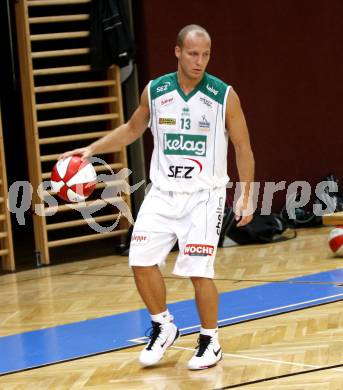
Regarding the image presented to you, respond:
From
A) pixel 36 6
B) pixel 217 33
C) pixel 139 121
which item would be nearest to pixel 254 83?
pixel 217 33

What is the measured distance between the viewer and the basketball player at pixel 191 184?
4.79m

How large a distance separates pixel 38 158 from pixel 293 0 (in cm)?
356

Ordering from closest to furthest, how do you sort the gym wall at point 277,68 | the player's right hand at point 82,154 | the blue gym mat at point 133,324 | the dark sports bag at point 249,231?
the player's right hand at point 82,154, the blue gym mat at point 133,324, the dark sports bag at point 249,231, the gym wall at point 277,68

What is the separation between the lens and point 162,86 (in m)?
4.91

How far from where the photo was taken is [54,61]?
9977 millimetres

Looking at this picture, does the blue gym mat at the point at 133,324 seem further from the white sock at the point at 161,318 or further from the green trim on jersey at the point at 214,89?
the green trim on jersey at the point at 214,89

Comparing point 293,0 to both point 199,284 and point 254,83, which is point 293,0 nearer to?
point 254,83

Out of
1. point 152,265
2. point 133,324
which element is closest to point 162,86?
point 152,265

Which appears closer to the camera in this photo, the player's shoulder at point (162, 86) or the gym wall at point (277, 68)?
the player's shoulder at point (162, 86)

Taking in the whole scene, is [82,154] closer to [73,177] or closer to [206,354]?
[73,177]

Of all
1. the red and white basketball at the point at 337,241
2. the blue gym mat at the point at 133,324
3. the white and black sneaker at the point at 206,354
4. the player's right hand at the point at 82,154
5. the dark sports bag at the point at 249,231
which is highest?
the player's right hand at the point at 82,154

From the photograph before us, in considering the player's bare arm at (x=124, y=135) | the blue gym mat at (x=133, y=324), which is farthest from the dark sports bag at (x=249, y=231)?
the player's bare arm at (x=124, y=135)

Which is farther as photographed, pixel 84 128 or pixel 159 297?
pixel 84 128

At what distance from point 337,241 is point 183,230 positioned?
3342 mm
